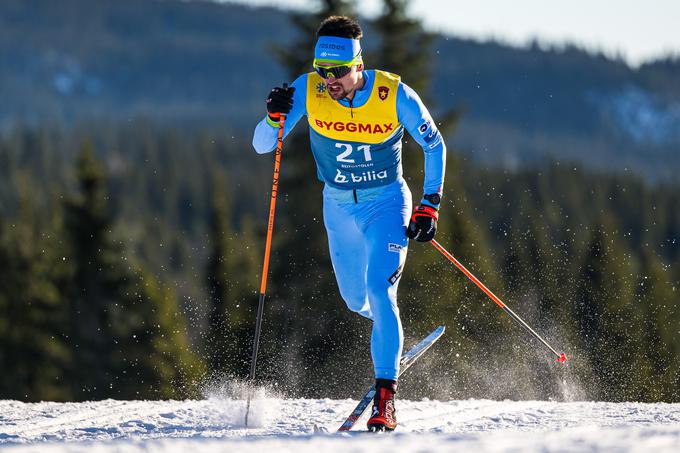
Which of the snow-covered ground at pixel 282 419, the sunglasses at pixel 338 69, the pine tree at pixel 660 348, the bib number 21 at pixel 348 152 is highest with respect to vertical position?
→ the sunglasses at pixel 338 69

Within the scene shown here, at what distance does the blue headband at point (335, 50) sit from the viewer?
229 inches

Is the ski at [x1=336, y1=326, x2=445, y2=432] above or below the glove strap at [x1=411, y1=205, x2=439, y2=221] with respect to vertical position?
below

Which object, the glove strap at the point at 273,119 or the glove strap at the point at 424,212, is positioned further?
the glove strap at the point at 273,119

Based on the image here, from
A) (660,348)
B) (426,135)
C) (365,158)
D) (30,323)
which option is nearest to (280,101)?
(365,158)

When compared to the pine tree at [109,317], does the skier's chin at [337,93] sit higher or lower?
higher

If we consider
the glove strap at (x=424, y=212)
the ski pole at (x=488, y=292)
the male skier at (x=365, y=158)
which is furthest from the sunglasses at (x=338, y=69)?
the ski pole at (x=488, y=292)

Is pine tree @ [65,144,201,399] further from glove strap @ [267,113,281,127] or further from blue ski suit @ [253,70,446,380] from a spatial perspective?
glove strap @ [267,113,281,127]

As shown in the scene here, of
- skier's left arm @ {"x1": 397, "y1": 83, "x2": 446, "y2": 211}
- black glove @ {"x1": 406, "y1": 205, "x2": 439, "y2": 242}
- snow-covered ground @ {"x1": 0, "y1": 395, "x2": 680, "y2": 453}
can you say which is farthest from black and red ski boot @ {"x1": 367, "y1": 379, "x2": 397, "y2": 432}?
skier's left arm @ {"x1": 397, "y1": 83, "x2": 446, "y2": 211}

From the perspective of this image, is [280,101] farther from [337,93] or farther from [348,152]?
[348,152]

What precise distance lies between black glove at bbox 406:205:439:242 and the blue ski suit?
6 centimetres

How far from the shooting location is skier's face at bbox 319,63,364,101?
5.89 metres

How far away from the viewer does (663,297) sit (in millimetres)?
30344

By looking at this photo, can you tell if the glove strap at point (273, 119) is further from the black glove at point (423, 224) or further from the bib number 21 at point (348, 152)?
the black glove at point (423, 224)

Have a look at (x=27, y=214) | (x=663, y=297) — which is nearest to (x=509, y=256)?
(x=663, y=297)
